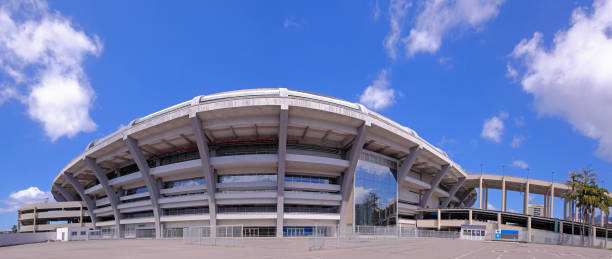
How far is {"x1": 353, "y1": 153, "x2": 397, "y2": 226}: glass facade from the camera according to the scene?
49156mm

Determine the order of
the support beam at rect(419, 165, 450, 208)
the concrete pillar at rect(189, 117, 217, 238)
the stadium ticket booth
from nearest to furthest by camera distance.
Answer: the concrete pillar at rect(189, 117, 217, 238)
the stadium ticket booth
the support beam at rect(419, 165, 450, 208)

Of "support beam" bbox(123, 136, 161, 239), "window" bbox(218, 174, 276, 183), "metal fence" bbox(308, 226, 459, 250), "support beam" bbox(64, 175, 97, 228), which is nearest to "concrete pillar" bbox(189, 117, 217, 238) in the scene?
"window" bbox(218, 174, 276, 183)

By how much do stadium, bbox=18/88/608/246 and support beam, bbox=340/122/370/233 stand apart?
0.14m

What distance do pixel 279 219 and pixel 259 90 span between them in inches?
602

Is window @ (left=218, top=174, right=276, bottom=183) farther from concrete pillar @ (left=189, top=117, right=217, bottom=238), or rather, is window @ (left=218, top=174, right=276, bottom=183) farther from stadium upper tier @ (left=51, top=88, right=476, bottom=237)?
concrete pillar @ (left=189, top=117, right=217, bottom=238)

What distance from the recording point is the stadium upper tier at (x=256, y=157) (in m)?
41.1

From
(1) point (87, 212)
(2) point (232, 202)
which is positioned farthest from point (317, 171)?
(1) point (87, 212)

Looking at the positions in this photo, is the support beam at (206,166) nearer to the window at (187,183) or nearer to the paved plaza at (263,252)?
the window at (187,183)

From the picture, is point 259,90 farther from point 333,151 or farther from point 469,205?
point 469,205

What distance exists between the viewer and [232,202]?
45.5 m

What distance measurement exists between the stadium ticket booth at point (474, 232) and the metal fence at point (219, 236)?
135 ft

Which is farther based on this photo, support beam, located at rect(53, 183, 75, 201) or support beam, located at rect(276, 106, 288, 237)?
support beam, located at rect(53, 183, 75, 201)

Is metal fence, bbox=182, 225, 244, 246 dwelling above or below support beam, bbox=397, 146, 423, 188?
below

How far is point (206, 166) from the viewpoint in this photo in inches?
1714
